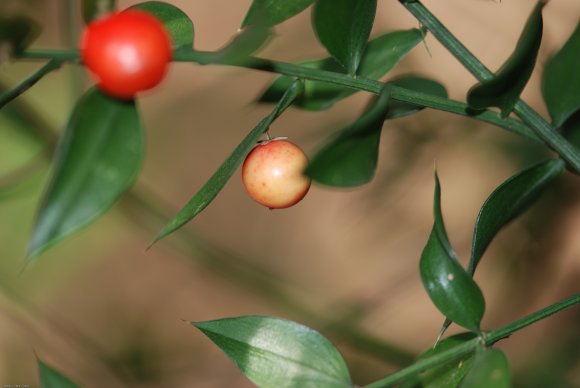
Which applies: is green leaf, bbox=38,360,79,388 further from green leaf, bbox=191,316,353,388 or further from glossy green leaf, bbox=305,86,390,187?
glossy green leaf, bbox=305,86,390,187

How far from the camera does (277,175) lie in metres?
0.61

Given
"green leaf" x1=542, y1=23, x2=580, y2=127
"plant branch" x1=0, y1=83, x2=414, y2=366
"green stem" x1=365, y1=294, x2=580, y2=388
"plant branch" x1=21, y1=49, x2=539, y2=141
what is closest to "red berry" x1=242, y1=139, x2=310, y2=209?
"plant branch" x1=21, y1=49, x2=539, y2=141

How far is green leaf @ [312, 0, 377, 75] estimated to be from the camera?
56 centimetres

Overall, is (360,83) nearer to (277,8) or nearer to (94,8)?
(277,8)

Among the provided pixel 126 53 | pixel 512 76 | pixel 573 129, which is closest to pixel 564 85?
pixel 573 129

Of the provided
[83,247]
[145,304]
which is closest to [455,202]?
[145,304]

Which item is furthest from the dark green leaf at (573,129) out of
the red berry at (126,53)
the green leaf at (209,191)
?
the red berry at (126,53)

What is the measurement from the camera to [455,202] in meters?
1.68

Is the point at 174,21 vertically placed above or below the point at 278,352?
above

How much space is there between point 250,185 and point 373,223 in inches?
43.6

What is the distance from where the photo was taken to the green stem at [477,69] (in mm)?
634

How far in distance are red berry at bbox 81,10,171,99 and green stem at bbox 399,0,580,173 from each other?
0.28 meters

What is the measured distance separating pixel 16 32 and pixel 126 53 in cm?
7

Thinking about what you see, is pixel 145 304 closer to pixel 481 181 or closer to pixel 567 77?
pixel 481 181
